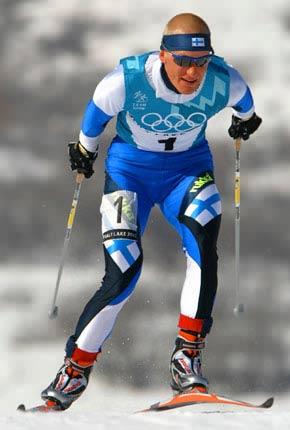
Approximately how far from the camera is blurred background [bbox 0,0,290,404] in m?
13.4

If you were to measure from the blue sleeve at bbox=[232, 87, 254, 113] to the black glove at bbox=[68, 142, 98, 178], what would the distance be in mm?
945

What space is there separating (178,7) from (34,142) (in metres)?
2.79

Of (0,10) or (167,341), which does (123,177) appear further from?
(0,10)

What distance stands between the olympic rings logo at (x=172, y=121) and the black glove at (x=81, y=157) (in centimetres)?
54

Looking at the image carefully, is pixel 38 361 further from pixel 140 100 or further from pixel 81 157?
pixel 140 100

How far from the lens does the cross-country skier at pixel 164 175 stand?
8.02 metres

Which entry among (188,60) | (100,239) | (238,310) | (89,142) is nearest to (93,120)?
(89,142)

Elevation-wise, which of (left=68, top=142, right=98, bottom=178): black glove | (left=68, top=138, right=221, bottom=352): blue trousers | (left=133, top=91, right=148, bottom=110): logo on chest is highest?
(left=133, top=91, right=148, bottom=110): logo on chest

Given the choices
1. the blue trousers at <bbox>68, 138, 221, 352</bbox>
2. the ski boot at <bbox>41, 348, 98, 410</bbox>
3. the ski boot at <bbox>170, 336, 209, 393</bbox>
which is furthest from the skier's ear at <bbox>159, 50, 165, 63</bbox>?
the ski boot at <bbox>41, 348, 98, 410</bbox>

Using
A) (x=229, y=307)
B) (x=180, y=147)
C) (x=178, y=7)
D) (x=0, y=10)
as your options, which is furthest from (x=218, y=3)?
(x=180, y=147)

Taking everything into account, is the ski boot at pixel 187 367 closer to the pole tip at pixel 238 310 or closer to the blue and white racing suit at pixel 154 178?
the blue and white racing suit at pixel 154 178

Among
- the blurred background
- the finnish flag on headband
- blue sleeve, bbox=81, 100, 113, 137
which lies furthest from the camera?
the blurred background

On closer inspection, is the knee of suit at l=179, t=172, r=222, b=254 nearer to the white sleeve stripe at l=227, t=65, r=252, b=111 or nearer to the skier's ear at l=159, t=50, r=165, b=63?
the white sleeve stripe at l=227, t=65, r=252, b=111

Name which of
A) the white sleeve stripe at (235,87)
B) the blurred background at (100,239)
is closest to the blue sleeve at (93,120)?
the white sleeve stripe at (235,87)
